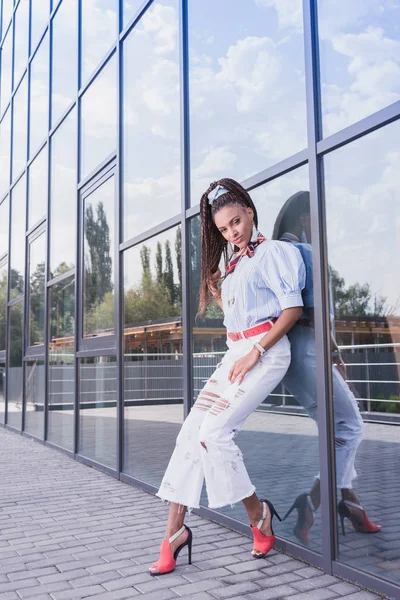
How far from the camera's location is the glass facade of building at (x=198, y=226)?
3.04 metres

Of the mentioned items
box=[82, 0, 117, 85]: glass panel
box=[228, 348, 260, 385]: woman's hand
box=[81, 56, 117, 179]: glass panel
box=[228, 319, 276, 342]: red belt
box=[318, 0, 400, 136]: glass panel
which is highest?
box=[82, 0, 117, 85]: glass panel

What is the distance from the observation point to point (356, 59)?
3.22 meters

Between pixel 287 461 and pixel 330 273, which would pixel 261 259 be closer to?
pixel 330 273

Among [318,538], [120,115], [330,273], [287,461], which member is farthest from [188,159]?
[318,538]

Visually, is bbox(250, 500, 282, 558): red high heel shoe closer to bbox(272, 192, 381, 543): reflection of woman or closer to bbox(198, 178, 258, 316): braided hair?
bbox(272, 192, 381, 543): reflection of woman

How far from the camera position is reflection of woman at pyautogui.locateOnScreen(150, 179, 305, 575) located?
3281 millimetres

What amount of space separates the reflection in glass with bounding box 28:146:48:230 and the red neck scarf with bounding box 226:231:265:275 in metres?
6.16

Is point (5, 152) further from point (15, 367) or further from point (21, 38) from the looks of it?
point (15, 367)

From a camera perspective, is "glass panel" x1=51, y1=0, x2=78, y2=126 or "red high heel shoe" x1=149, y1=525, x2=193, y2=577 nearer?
"red high heel shoe" x1=149, y1=525, x2=193, y2=577

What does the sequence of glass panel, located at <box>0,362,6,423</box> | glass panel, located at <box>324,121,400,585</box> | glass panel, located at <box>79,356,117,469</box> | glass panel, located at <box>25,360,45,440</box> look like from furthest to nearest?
glass panel, located at <box>0,362,6,423</box>
glass panel, located at <box>25,360,45,440</box>
glass panel, located at <box>79,356,117,469</box>
glass panel, located at <box>324,121,400,585</box>

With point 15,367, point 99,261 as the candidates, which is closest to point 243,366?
point 99,261

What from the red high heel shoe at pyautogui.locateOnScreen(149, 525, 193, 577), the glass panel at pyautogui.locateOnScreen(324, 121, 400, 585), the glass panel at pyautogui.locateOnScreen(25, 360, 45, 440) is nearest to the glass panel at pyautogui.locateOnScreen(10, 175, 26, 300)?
the glass panel at pyautogui.locateOnScreen(25, 360, 45, 440)

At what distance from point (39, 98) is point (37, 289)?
3010mm

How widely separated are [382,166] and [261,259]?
2.67ft
